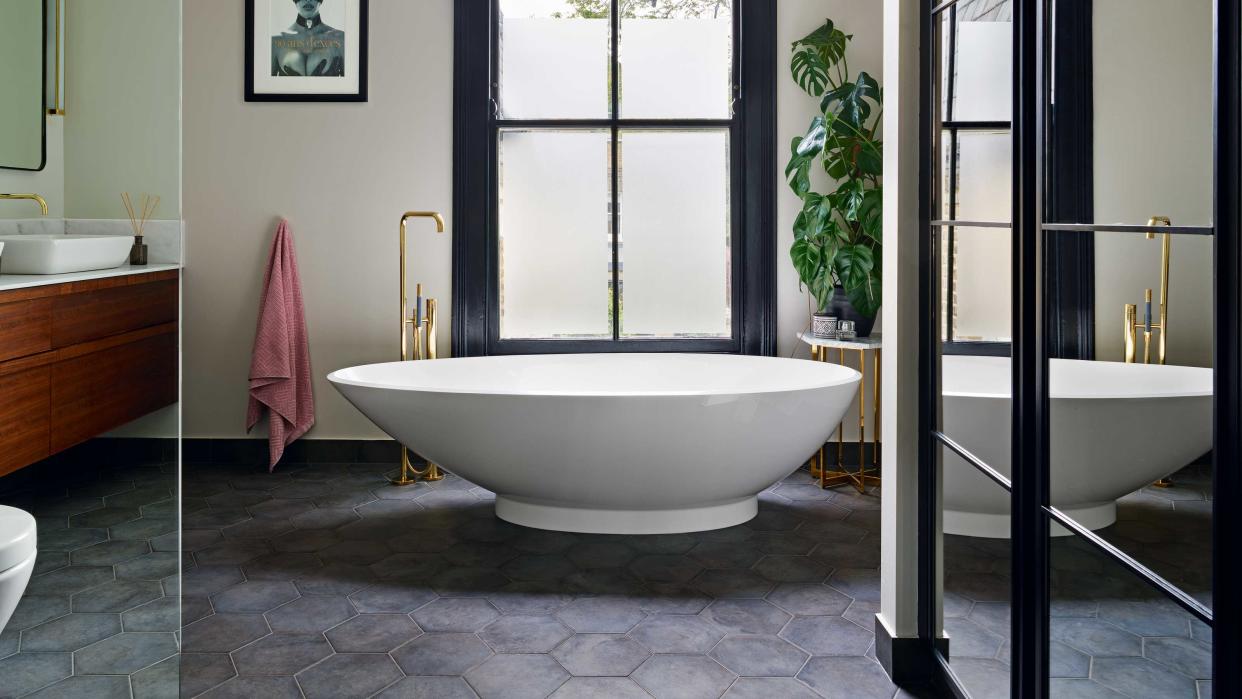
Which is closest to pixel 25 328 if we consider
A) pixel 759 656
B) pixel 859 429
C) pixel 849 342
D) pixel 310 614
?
pixel 310 614

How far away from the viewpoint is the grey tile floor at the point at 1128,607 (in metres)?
1.08

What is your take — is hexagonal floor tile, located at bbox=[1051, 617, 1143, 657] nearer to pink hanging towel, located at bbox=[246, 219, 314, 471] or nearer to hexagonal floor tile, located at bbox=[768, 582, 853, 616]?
hexagonal floor tile, located at bbox=[768, 582, 853, 616]

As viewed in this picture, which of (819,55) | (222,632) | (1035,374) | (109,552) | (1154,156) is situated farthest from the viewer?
(819,55)

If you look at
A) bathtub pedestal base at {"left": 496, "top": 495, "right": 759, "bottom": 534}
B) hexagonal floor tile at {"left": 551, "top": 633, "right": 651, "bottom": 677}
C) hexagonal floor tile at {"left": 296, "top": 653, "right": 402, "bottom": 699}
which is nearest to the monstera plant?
bathtub pedestal base at {"left": 496, "top": 495, "right": 759, "bottom": 534}

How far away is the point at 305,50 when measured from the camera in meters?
4.15

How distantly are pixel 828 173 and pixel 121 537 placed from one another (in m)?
3.23

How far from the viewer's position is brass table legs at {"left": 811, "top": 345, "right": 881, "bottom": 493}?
3.80m

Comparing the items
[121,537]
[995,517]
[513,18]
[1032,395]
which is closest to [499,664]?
[121,537]

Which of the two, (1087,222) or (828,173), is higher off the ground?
(828,173)

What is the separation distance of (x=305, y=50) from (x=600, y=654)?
316cm

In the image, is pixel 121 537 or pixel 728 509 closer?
pixel 121 537

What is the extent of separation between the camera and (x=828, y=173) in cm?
395

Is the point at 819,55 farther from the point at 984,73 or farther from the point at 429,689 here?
the point at 429,689

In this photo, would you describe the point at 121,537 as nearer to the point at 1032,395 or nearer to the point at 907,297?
the point at 1032,395
